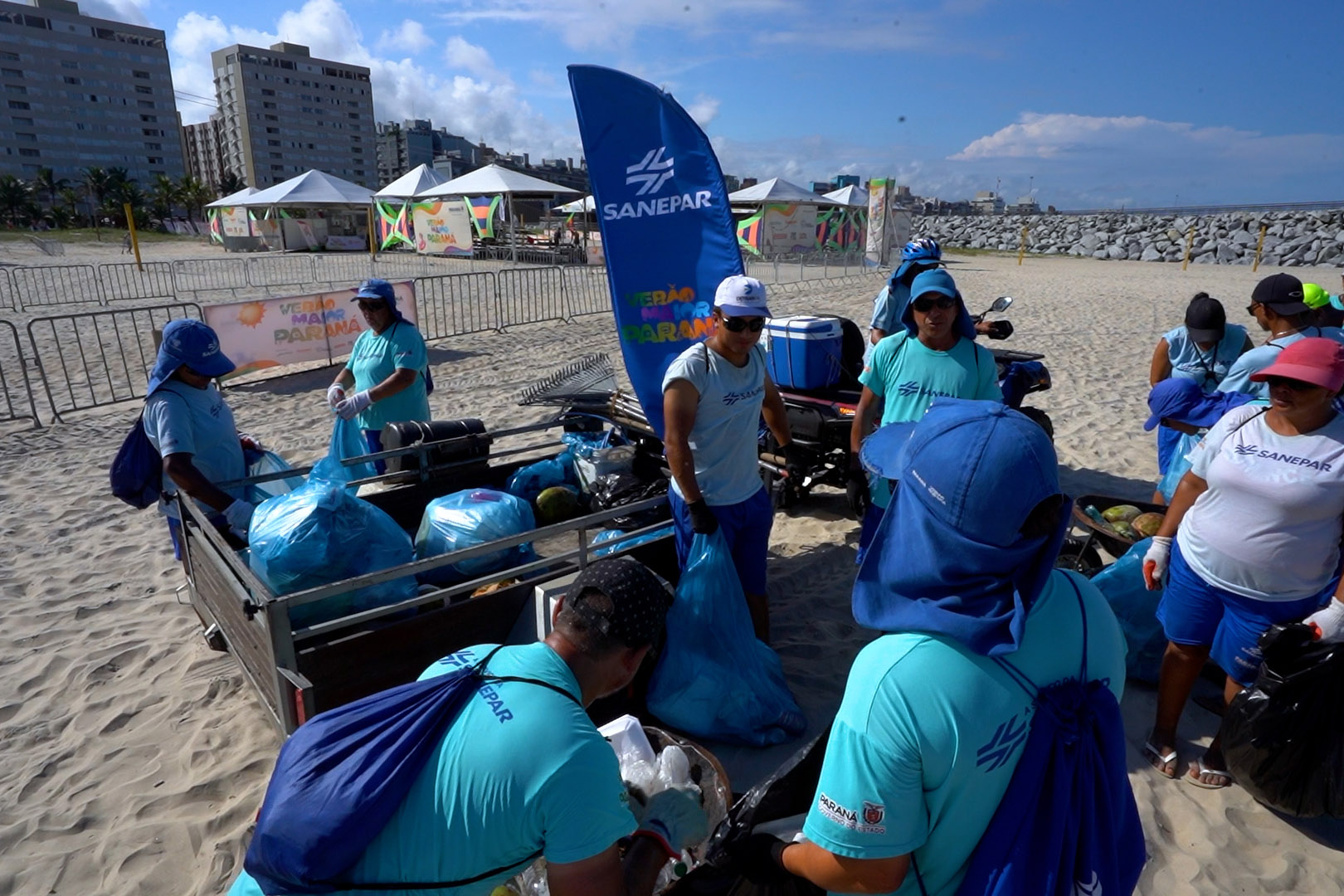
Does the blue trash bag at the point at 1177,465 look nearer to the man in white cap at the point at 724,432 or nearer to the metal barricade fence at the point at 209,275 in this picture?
the man in white cap at the point at 724,432

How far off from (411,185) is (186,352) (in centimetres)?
2861

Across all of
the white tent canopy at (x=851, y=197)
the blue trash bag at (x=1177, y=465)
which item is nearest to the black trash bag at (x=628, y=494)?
the blue trash bag at (x=1177, y=465)

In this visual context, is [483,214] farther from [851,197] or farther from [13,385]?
[13,385]

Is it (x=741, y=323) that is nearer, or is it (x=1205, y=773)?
(x=1205, y=773)

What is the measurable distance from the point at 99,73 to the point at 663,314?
5298 inches

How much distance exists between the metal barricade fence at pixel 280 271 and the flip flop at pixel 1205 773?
A: 23710 millimetres

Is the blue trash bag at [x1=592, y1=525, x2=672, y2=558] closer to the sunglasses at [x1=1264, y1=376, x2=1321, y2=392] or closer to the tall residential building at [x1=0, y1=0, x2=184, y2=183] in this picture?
the sunglasses at [x1=1264, y1=376, x2=1321, y2=392]

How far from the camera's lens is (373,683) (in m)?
3.11

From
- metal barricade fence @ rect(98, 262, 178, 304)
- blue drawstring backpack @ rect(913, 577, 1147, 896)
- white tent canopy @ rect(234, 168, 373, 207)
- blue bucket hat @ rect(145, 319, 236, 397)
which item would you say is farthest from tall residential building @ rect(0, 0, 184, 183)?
blue drawstring backpack @ rect(913, 577, 1147, 896)

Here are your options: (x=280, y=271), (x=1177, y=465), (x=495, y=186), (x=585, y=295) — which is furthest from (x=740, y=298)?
(x=280, y=271)

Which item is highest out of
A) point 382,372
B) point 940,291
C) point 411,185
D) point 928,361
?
point 411,185

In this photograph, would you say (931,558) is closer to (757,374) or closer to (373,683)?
(757,374)

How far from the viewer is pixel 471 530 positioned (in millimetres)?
3654

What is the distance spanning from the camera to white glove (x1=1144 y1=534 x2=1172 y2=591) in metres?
3.28
